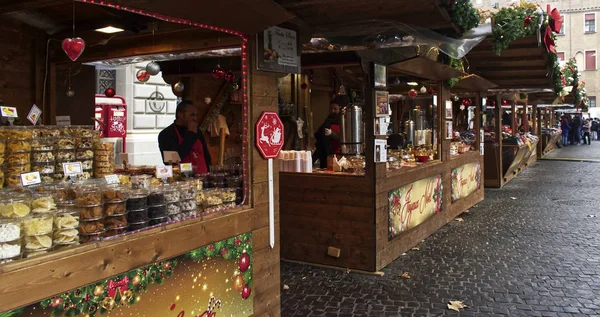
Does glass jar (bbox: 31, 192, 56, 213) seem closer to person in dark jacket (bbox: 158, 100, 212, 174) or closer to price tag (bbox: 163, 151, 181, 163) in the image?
price tag (bbox: 163, 151, 181, 163)

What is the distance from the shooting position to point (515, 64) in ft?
35.9

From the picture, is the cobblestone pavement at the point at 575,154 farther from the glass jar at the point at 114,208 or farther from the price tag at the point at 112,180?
the glass jar at the point at 114,208

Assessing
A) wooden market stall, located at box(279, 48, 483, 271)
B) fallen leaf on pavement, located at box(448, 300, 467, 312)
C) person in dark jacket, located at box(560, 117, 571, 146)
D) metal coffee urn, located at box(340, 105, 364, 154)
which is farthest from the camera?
person in dark jacket, located at box(560, 117, 571, 146)

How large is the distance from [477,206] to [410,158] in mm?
3525

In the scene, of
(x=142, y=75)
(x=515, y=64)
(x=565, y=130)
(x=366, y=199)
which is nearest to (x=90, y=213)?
(x=366, y=199)

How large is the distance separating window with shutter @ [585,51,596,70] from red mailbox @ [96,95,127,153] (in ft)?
166

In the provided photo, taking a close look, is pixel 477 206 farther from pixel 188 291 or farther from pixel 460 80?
pixel 188 291

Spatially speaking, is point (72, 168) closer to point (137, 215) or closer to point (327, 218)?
point (137, 215)

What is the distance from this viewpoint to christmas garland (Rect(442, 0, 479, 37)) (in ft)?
16.3

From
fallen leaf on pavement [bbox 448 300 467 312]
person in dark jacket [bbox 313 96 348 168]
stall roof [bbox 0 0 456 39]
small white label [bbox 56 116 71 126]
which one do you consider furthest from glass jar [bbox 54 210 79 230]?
person in dark jacket [bbox 313 96 348 168]

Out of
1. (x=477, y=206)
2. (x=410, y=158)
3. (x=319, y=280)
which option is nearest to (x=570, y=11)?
(x=477, y=206)

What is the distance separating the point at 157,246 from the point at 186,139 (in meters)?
2.43

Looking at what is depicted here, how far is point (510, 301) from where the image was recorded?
5172 millimetres

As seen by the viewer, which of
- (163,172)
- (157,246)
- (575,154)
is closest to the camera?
(157,246)
